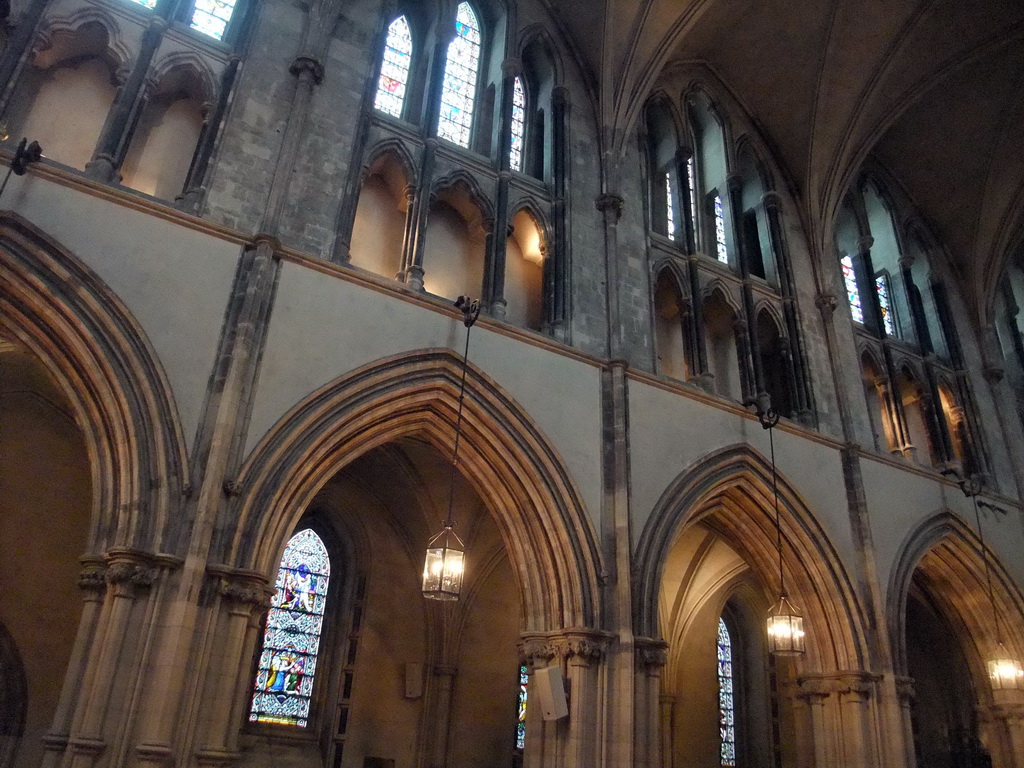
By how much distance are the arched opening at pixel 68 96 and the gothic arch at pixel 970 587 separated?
1259cm

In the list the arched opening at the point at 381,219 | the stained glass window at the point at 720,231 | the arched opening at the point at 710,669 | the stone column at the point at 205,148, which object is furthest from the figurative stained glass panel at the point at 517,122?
the arched opening at the point at 710,669

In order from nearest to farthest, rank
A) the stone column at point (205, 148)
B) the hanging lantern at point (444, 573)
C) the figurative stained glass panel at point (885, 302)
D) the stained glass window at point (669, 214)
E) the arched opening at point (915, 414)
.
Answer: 1. the hanging lantern at point (444, 573)
2. the stone column at point (205, 148)
3. the stained glass window at point (669, 214)
4. the arched opening at point (915, 414)
5. the figurative stained glass panel at point (885, 302)

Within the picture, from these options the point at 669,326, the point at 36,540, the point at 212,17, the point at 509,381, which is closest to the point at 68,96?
the point at 212,17

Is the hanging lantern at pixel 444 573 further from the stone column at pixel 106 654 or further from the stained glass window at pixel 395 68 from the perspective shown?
the stained glass window at pixel 395 68

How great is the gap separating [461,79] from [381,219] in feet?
10.6

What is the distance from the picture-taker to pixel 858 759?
34.9 ft

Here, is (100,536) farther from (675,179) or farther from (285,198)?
(675,179)

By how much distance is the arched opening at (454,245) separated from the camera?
10.9m

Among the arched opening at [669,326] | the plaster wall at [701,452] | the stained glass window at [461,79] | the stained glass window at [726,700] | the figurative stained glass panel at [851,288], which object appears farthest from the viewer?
the figurative stained glass panel at [851,288]

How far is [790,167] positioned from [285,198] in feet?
32.7

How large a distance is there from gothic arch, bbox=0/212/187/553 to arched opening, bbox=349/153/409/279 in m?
3.10

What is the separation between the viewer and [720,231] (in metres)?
14.6

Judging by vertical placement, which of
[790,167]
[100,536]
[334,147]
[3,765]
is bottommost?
[3,765]

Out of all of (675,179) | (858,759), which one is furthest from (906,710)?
(675,179)
